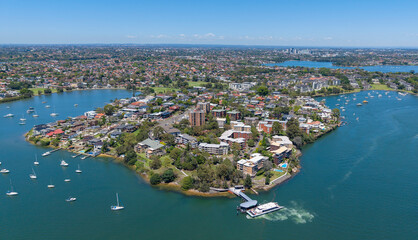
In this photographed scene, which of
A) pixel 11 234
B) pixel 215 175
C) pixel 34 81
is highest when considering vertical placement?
pixel 34 81

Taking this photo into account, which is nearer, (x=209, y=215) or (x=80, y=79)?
(x=209, y=215)

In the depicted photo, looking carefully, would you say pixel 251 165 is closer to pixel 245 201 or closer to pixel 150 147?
pixel 245 201

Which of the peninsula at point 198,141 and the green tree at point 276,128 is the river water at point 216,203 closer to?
the peninsula at point 198,141

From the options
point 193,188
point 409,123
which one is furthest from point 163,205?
point 409,123

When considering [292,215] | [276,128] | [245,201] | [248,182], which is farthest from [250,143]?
[292,215]

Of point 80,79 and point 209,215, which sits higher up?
point 80,79

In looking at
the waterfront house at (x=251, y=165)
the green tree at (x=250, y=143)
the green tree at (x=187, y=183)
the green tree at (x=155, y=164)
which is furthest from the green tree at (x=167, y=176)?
the green tree at (x=250, y=143)

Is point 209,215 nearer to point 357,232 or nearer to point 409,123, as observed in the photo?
point 357,232
